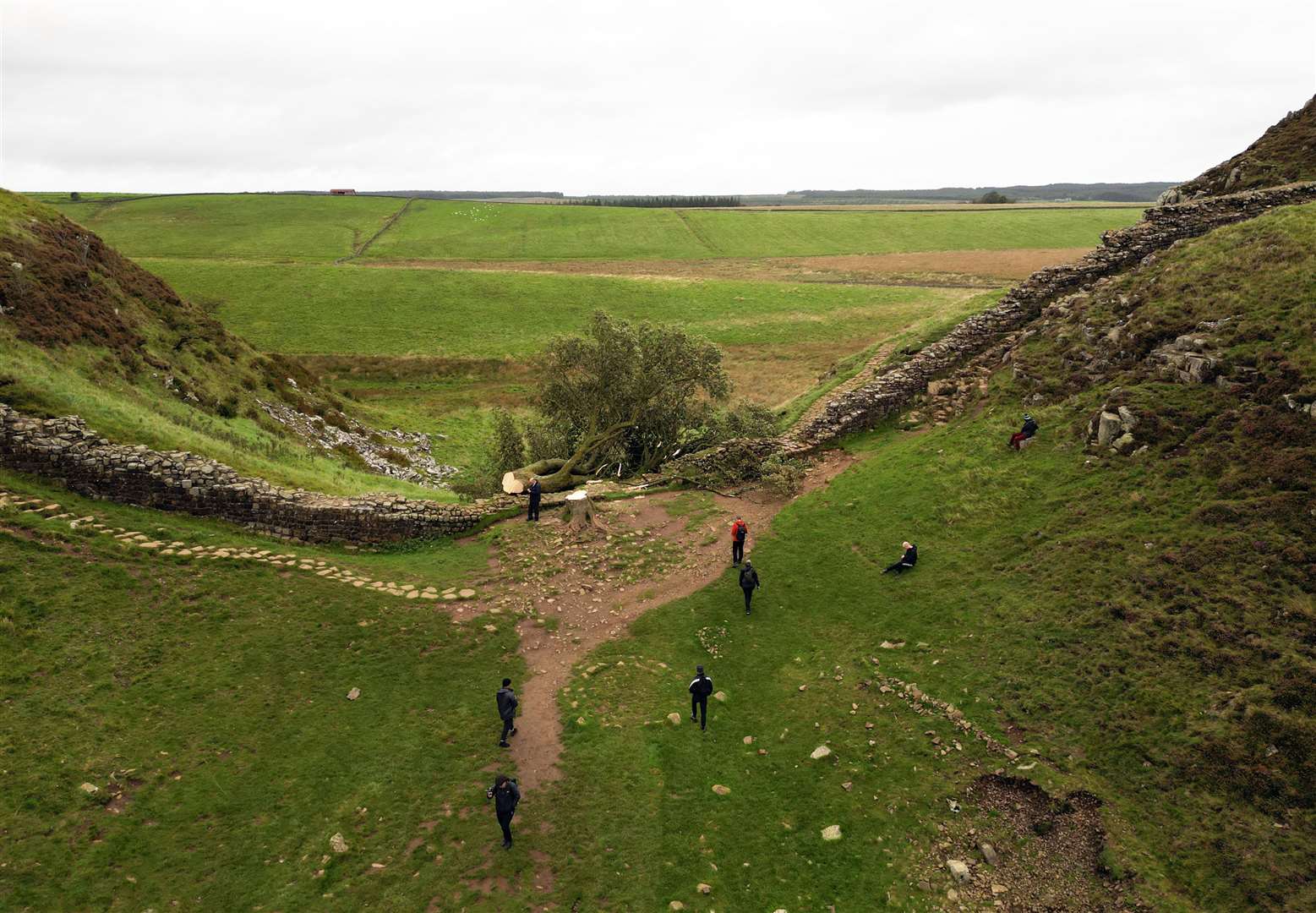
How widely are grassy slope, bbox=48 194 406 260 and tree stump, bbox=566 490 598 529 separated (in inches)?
4147

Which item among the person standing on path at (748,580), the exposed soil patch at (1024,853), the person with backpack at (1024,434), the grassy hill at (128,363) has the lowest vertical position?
the exposed soil patch at (1024,853)

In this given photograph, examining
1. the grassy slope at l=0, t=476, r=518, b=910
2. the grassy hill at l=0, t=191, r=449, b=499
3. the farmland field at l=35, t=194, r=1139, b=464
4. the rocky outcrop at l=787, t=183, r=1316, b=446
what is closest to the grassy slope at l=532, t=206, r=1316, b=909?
the grassy slope at l=0, t=476, r=518, b=910

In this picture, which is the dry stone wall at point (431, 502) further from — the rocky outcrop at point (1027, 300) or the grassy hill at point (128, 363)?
the grassy hill at point (128, 363)

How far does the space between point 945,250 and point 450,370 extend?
9506 cm

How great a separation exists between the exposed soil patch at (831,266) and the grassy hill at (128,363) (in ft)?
210

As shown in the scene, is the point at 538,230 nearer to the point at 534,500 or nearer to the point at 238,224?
the point at 238,224

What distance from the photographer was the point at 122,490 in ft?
77.0

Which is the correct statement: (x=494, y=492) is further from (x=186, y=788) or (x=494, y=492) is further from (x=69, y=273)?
(x=69, y=273)

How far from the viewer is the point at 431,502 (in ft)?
90.0

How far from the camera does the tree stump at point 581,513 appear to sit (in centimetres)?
2666

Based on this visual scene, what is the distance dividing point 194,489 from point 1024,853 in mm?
26046

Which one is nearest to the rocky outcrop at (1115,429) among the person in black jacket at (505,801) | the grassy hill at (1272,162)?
the grassy hill at (1272,162)

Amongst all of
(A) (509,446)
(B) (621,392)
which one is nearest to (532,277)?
(A) (509,446)

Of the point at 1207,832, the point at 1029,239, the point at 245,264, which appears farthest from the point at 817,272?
the point at 1207,832
